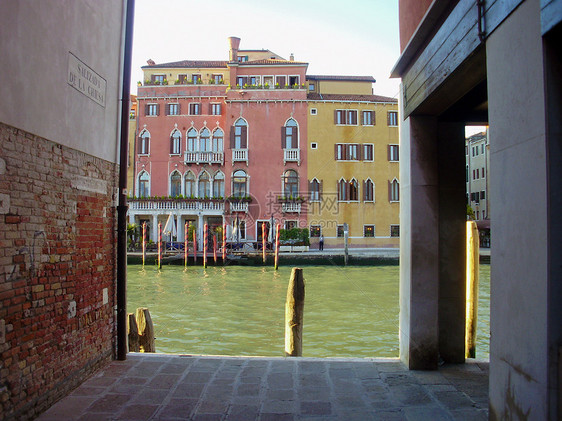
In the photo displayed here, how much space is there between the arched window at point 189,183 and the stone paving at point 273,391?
25.2m

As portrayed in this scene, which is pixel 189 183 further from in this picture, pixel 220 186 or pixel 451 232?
pixel 451 232

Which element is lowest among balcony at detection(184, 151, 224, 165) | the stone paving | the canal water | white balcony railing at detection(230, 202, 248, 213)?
the canal water

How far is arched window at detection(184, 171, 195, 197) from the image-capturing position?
29484mm

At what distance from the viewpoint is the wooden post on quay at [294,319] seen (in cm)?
660

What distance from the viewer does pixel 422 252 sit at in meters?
4.38

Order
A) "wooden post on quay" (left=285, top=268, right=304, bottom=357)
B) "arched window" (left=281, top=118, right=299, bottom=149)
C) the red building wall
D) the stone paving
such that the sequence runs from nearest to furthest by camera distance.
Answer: the stone paving → the red building wall → "wooden post on quay" (left=285, top=268, right=304, bottom=357) → "arched window" (left=281, top=118, right=299, bottom=149)

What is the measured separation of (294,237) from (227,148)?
7288 mm

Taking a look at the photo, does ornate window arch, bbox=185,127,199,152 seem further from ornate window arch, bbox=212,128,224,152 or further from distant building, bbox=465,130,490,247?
distant building, bbox=465,130,490,247

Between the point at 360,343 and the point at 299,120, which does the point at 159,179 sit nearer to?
the point at 299,120

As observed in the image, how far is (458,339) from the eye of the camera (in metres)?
4.61

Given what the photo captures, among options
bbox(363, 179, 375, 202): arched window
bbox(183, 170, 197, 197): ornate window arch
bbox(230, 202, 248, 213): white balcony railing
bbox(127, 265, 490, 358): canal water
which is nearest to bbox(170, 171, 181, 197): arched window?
bbox(183, 170, 197, 197): ornate window arch

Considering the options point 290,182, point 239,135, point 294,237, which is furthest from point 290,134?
point 294,237

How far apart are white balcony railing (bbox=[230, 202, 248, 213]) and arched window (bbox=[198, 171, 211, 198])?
1.91 m

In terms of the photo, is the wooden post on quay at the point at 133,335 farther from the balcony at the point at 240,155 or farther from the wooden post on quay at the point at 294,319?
the balcony at the point at 240,155
